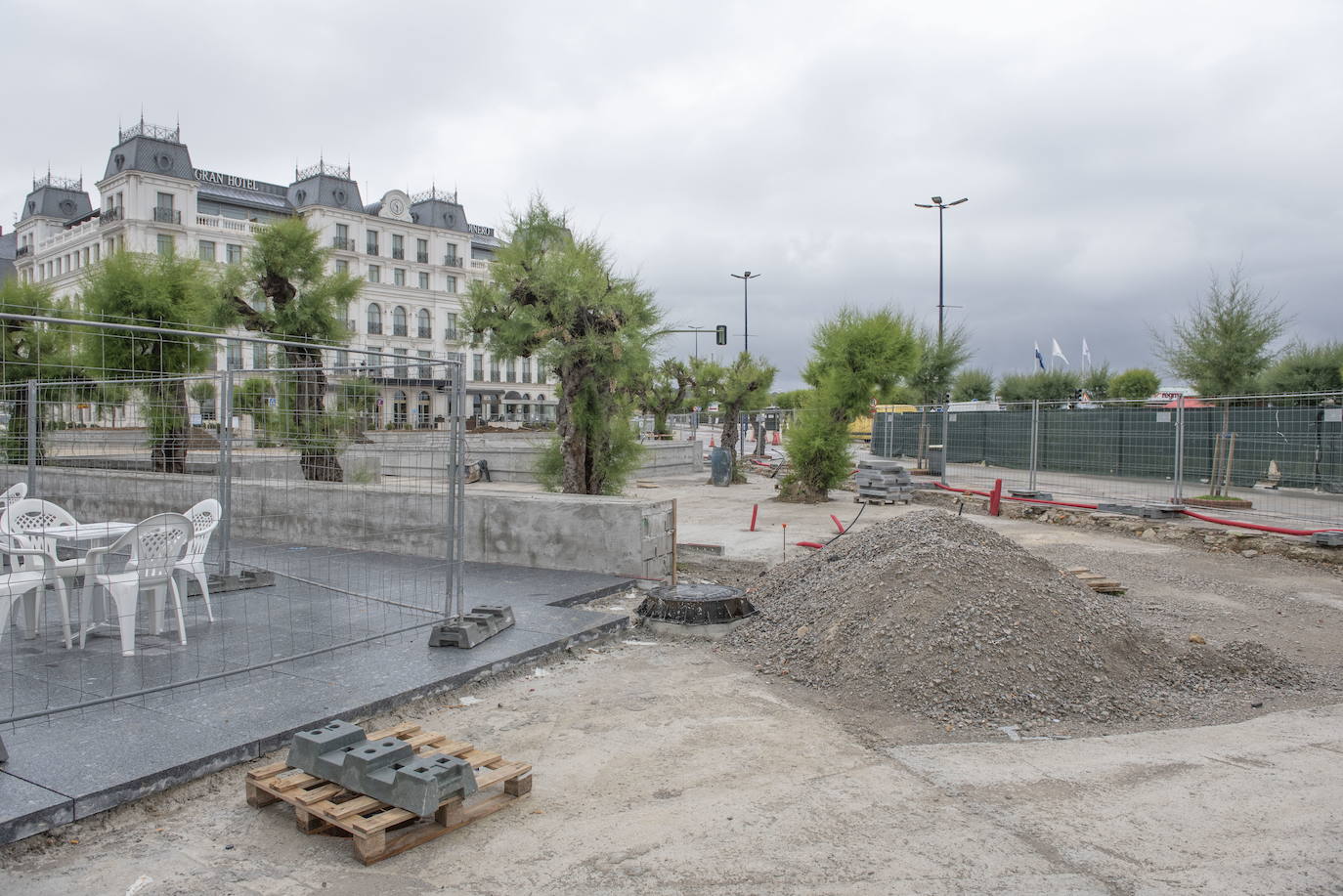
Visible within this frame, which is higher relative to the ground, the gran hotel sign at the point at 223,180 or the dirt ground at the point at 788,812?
the gran hotel sign at the point at 223,180

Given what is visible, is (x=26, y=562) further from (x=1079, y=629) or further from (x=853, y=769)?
(x=1079, y=629)

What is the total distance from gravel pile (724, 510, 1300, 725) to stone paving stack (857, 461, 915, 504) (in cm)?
1181

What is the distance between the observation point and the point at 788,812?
3.92m

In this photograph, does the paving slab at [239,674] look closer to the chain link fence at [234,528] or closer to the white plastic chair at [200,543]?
the chain link fence at [234,528]

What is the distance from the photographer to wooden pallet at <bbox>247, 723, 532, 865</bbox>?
350 cm

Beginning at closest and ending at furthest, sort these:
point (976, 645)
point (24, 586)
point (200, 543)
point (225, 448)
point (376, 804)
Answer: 1. point (376, 804)
2. point (24, 586)
3. point (976, 645)
4. point (200, 543)
5. point (225, 448)

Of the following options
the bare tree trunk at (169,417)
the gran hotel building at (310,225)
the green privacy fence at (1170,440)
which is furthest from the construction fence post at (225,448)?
the gran hotel building at (310,225)

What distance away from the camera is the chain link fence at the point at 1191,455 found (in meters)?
15.0

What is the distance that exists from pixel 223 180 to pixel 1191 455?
223ft

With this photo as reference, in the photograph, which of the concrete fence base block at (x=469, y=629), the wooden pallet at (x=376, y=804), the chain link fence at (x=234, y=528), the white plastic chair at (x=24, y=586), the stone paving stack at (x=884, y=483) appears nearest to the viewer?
the wooden pallet at (x=376, y=804)

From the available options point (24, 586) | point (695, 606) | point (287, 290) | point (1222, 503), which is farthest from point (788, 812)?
point (287, 290)

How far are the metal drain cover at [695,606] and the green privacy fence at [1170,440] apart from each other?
1174 centimetres

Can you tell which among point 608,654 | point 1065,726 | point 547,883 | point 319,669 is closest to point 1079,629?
point 1065,726

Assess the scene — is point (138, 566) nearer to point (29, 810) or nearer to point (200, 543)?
point (200, 543)
